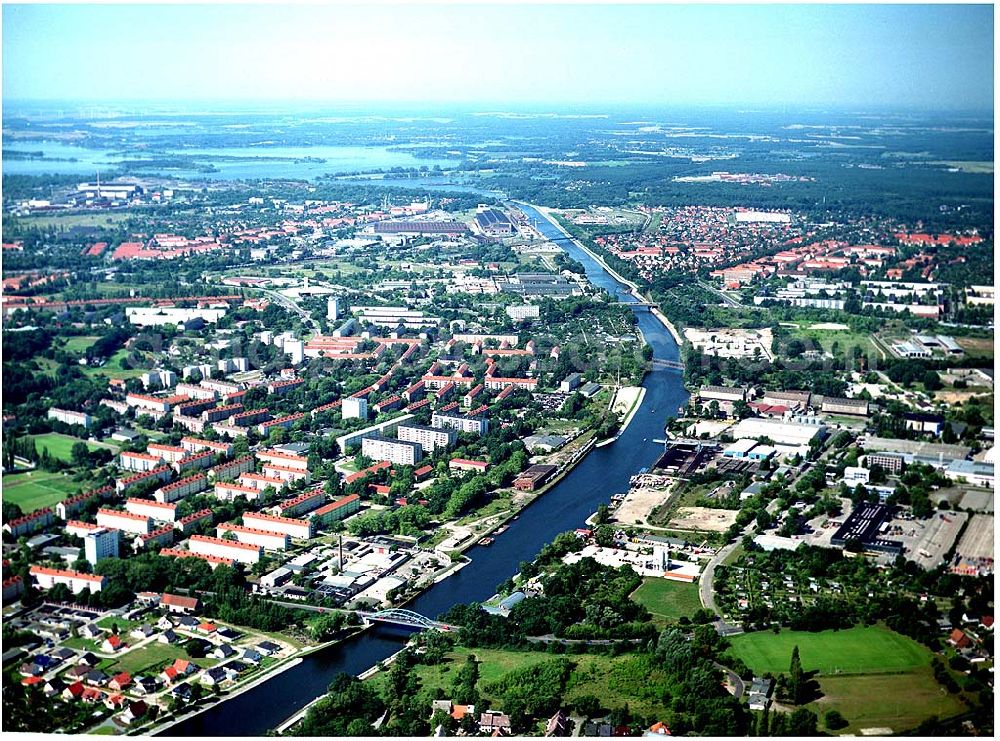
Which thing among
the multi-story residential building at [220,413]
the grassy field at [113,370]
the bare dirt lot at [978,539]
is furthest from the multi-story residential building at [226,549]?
the bare dirt lot at [978,539]

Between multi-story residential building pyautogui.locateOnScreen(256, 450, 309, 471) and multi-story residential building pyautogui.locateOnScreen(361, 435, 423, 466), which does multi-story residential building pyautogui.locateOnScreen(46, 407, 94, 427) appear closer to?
multi-story residential building pyautogui.locateOnScreen(256, 450, 309, 471)

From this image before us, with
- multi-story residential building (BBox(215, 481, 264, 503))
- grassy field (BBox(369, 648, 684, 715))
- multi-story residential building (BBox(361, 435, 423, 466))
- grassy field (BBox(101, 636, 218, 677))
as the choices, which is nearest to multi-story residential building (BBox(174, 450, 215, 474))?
multi-story residential building (BBox(215, 481, 264, 503))

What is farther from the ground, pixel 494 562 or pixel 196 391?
pixel 196 391

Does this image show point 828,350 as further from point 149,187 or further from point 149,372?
point 149,187

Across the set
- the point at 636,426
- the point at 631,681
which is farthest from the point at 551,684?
the point at 636,426

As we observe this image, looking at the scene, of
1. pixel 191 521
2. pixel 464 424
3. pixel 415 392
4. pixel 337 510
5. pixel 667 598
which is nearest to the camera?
pixel 667 598

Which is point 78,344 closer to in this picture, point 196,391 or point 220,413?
point 196,391

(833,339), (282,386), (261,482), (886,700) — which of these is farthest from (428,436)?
(886,700)
